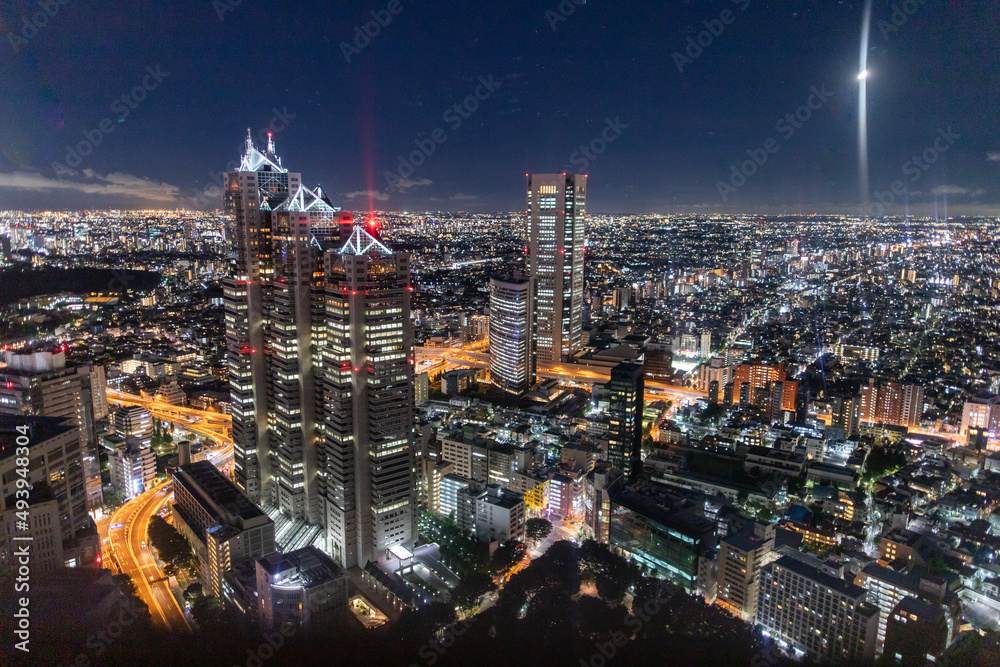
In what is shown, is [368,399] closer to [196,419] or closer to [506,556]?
[506,556]

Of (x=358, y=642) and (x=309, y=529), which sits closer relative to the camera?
(x=358, y=642)

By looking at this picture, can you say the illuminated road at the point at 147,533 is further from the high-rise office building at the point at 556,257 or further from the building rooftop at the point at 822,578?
the high-rise office building at the point at 556,257

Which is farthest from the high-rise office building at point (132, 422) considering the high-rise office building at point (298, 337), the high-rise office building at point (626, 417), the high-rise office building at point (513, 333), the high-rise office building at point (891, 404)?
the high-rise office building at point (891, 404)

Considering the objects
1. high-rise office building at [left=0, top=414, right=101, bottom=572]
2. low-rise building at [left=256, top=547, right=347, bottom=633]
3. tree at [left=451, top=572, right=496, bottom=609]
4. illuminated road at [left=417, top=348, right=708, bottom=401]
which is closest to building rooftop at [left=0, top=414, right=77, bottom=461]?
high-rise office building at [left=0, top=414, right=101, bottom=572]

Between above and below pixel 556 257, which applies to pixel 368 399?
below

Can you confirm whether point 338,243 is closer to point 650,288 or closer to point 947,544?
point 947,544

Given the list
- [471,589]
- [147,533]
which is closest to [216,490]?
[147,533]

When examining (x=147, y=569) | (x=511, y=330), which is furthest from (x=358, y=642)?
(x=511, y=330)
